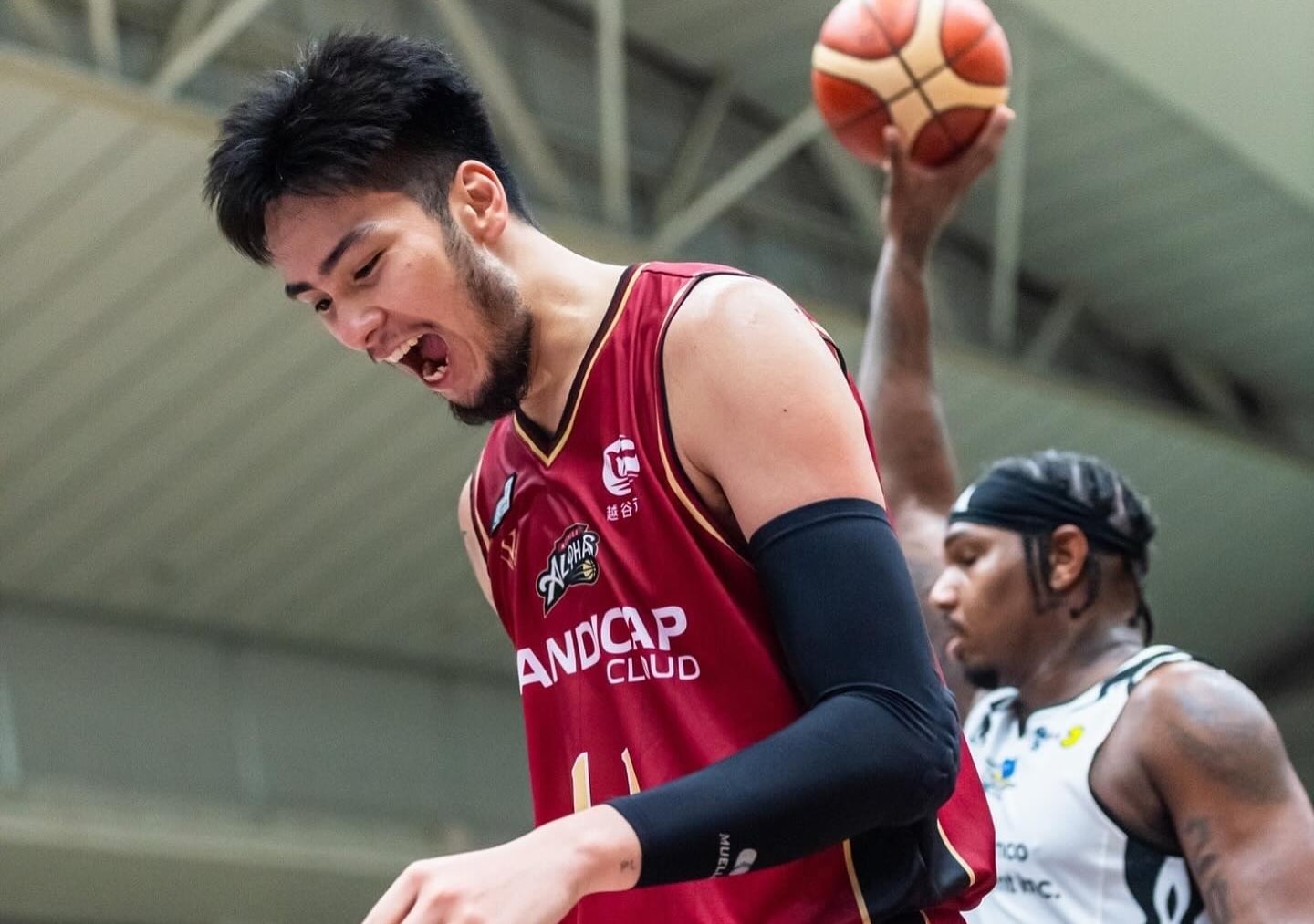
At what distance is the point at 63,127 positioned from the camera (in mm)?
8133

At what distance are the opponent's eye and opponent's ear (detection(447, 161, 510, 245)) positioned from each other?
0.10 metres

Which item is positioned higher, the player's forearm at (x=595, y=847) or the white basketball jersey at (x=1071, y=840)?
the white basketball jersey at (x=1071, y=840)

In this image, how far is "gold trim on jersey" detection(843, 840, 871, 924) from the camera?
80.5 inches

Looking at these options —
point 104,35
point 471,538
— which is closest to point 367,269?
point 471,538

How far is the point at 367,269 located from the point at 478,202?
0.17 m

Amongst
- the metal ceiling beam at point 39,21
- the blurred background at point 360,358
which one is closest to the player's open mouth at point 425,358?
the blurred background at point 360,358

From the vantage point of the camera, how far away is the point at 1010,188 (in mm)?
11859

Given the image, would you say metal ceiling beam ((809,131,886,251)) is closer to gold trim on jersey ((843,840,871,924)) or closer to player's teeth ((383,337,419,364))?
player's teeth ((383,337,419,364))

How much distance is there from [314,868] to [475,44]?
4909 millimetres

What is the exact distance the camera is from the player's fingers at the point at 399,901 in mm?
1652

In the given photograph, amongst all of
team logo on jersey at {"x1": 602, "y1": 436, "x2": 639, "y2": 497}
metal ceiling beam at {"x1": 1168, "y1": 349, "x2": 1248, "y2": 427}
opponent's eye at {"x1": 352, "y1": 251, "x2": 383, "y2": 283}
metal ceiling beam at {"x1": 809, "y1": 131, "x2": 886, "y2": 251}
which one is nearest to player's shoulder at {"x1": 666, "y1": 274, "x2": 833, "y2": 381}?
team logo on jersey at {"x1": 602, "y1": 436, "x2": 639, "y2": 497}

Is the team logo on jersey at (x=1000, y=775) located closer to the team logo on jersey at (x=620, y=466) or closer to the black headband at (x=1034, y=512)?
the black headband at (x=1034, y=512)

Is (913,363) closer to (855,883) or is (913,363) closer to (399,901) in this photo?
(855,883)

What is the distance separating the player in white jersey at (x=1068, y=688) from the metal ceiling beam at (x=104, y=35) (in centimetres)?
482
